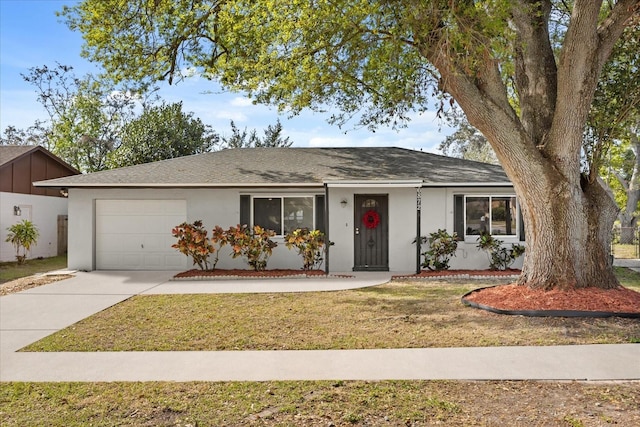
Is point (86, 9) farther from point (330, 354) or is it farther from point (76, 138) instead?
point (76, 138)

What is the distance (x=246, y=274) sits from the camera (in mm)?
12555

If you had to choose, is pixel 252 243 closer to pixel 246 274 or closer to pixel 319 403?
pixel 246 274

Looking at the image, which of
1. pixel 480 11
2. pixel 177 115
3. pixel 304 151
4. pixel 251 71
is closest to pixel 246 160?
pixel 304 151

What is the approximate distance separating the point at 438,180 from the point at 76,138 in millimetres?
26054

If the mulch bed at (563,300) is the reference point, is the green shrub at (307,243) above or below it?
above

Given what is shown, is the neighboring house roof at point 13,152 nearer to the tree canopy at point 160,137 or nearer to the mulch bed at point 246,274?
the tree canopy at point 160,137

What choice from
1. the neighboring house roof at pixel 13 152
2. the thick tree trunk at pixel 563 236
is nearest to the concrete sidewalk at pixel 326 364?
the thick tree trunk at pixel 563 236

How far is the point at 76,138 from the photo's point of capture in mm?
30812

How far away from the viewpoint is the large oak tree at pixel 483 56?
312 inches

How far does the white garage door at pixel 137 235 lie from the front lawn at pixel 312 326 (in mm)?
4696

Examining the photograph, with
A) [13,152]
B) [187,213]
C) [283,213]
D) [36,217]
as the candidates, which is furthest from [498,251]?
[13,152]

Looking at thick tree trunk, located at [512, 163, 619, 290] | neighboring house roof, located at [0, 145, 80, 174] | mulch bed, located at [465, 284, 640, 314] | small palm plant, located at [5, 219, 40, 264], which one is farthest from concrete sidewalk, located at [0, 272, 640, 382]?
neighboring house roof, located at [0, 145, 80, 174]

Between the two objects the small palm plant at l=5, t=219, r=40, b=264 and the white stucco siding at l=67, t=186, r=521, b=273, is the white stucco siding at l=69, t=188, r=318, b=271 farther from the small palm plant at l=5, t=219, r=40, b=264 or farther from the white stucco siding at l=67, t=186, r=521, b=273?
the small palm plant at l=5, t=219, r=40, b=264

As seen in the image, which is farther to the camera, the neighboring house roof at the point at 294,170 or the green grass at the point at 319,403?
the neighboring house roof at the point at 294,170
